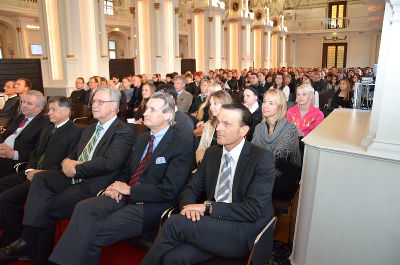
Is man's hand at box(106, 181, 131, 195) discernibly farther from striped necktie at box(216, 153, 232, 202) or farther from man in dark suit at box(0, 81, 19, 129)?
man in dark suit at box(0, 81, 19, 129)

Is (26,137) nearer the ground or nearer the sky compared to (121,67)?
nearer the ground

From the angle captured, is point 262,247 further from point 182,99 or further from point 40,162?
point 182,99

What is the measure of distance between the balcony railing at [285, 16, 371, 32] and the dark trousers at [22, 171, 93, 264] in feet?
96.2

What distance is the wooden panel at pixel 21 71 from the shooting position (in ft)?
33.8

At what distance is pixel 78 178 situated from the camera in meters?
2.90

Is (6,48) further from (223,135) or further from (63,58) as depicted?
(223,135)

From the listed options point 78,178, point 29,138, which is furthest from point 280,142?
point 29,138

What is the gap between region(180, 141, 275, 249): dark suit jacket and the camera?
204 cm

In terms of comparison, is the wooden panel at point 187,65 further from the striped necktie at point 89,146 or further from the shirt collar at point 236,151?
the shirt collar at point 236,151

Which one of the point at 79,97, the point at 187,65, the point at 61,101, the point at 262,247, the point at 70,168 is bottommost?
the point at 262,247

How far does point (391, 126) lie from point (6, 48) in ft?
62.9

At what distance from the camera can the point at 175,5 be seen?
41.5 feet

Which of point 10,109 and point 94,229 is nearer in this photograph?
point 94,229

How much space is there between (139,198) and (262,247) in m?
1.01
